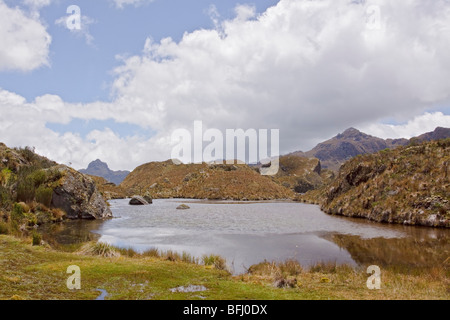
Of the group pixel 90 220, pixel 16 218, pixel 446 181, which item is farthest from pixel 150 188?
pixel 446 181

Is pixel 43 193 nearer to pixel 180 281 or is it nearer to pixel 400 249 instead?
pixel 180 281

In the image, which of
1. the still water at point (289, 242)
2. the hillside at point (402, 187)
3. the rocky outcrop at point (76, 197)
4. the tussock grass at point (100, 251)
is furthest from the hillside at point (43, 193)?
the hillside at point (402, 187)

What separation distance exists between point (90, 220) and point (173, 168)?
129 meters

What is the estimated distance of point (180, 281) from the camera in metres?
15.0

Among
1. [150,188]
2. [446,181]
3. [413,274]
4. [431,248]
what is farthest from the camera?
[150,188]

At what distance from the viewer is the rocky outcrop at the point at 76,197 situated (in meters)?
47.2

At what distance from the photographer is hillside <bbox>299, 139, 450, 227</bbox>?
1635 inches

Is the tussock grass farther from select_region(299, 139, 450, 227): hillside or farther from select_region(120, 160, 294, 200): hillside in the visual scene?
select_region(120, 160, 294, 200): hillside

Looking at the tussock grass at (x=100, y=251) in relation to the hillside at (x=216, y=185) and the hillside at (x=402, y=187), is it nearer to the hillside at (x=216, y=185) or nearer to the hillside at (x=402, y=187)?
the hillside at (x=402, y=187)

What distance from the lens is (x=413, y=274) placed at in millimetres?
18234

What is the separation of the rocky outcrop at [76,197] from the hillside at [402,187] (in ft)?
150

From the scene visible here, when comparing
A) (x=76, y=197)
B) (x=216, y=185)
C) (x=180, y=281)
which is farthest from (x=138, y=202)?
(x=180, y=281)

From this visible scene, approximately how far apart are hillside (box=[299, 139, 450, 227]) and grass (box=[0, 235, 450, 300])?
87.1ft
